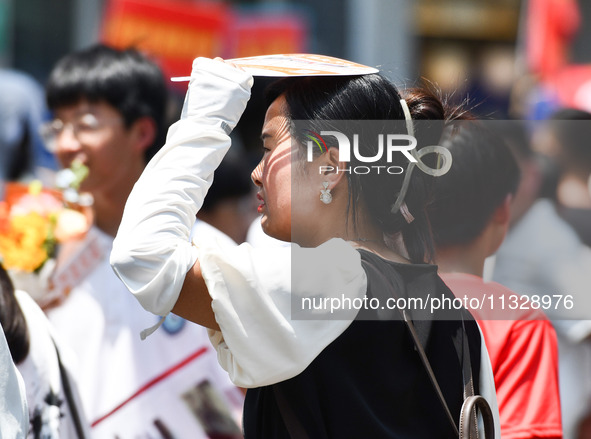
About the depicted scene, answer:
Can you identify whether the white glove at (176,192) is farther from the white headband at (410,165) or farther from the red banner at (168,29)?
the red banner at (168,29)

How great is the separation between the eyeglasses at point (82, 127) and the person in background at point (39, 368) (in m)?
0.93

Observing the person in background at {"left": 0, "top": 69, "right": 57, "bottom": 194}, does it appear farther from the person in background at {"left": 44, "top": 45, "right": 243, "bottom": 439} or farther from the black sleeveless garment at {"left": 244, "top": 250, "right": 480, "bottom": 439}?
the black sleeveless garment at {"left": 244, "top": 250, "right": 480, "bottom": 439}

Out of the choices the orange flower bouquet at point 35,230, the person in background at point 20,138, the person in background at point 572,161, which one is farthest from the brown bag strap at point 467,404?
the person in background at point 20,138

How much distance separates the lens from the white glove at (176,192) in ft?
5.69

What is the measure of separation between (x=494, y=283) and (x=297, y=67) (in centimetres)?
86

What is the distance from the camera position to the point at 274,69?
6.18 feet

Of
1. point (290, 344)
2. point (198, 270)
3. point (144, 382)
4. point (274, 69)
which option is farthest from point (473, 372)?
point (144, 382)

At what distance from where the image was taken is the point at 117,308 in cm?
292

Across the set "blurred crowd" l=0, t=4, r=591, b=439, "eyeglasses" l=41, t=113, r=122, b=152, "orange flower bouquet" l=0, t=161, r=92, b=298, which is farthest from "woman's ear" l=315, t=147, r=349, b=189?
"eyeglasses" l=41, t=113, r=122, b=152

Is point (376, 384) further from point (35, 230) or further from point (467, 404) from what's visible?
point (35, 230)

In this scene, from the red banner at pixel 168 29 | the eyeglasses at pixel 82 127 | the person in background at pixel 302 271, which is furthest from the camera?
the red banner at pixel 168 29

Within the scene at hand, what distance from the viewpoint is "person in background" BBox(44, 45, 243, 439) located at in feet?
9.17

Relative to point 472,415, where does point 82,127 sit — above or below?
above

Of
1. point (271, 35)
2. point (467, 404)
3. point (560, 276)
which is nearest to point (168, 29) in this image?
point (271, 35)
